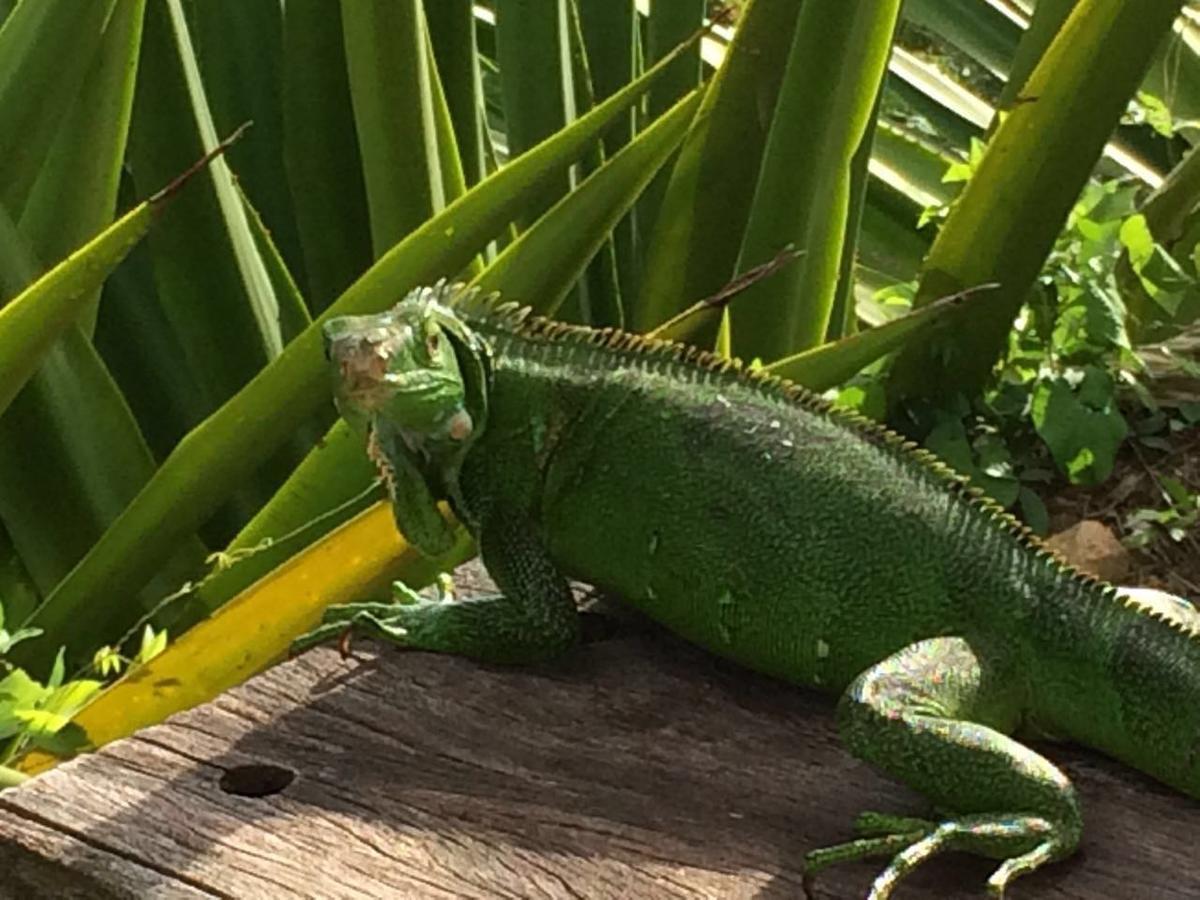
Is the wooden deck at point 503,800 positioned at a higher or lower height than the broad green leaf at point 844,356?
lower

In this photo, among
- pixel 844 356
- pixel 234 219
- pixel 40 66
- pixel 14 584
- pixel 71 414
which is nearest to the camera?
pixel 844 356

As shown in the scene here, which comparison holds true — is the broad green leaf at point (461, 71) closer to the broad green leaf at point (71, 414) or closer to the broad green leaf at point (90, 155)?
the broad green leaf at point (71, 414)

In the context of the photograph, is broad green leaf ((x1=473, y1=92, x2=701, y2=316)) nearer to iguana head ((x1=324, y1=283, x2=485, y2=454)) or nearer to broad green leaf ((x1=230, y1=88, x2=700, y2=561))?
broad green leaf ((x1=230, y1=88, x2=700, y2=561))

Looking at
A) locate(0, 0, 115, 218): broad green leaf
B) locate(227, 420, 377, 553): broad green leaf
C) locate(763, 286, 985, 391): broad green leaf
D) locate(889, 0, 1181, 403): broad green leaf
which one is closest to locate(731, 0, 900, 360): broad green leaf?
locate(889, 0, 1181, 403): broad green leaf

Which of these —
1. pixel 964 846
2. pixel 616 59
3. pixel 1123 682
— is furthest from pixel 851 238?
pixel 964 846

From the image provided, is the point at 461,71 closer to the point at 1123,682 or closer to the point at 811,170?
the point at 811,170

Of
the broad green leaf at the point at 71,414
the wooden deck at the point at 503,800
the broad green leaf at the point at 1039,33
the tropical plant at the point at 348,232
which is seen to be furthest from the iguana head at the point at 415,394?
the broad green leaf at the point at 1039,33
